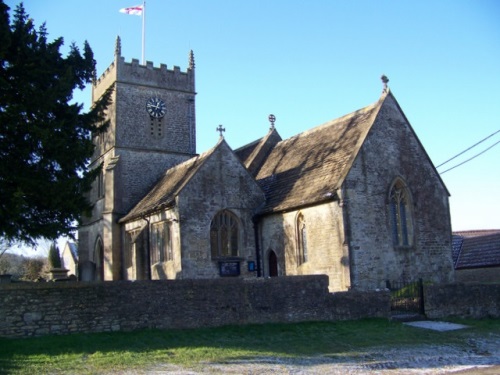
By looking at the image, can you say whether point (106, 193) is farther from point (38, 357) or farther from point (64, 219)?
point (38, 357)

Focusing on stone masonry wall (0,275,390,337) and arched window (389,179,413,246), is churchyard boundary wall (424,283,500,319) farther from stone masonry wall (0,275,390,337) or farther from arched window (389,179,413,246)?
arched window (389,179,413,246)

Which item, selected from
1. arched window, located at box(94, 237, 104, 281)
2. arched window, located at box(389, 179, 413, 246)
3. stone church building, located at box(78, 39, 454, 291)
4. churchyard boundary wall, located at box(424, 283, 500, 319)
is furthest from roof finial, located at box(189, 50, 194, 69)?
churchyard boundary wall, located at box(424, 283, 500, 319)

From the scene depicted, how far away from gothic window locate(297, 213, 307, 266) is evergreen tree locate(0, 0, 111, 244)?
33.8 ft

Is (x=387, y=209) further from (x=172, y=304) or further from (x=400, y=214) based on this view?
(x=172, y=304)

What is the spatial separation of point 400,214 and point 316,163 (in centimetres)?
459

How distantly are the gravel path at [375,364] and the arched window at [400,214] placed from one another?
9.88m

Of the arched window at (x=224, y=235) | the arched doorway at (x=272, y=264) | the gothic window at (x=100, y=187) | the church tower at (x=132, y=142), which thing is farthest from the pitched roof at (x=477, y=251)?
the gothic window at (x=100, y=187)

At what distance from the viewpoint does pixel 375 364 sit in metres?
12.4

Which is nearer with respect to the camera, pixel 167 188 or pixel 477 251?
pixel 167 188

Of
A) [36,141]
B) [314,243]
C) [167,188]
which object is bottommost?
[314,243]

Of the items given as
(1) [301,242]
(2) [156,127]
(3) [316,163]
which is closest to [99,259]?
(2) [156,127]

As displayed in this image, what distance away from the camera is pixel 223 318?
16.7 m

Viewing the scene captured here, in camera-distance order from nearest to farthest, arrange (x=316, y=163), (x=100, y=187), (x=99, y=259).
A: 1. (x=316, y=163)
2. (x=99, y=259)
3. (x=100, y=187)

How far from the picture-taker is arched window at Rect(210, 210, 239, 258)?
2495 centimetres
